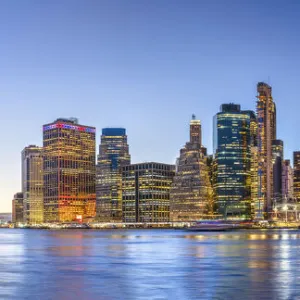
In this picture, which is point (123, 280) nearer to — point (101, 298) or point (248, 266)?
point (101, 298)

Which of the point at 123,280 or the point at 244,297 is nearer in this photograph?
the point at 244,297

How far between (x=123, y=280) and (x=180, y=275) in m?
6.36

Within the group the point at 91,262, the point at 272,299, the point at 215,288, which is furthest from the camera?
the point at 91,262

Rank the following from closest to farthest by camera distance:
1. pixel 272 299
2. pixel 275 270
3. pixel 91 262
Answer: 1. pixel 272 299
2. pixel 275 270
3. pixel 91 262

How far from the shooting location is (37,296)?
47.9 m

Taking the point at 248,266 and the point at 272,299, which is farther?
the point at 248,266

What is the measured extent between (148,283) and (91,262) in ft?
84.0

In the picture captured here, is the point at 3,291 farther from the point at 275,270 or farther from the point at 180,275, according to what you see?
the point at 275,270

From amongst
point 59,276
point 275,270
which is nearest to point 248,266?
point 275,270

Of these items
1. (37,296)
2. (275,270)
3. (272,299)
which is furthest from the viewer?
(275,270)

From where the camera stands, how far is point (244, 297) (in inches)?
1815

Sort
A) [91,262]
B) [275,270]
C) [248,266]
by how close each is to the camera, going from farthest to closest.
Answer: [91,262] < [248,266] < [275,270]

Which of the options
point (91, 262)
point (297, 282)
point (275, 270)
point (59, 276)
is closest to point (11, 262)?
point (91, 262)

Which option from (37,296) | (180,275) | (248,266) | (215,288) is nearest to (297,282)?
(215,288)
